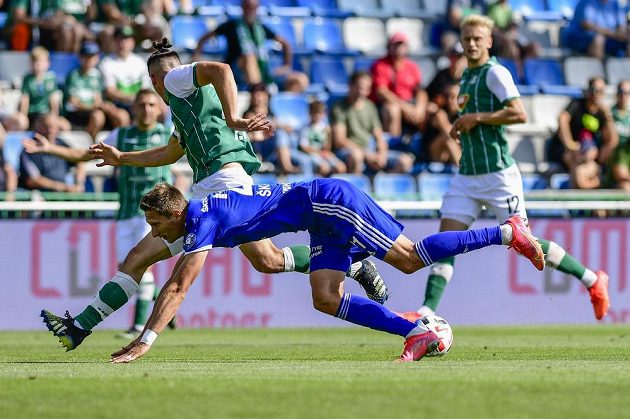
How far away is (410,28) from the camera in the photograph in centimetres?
2128

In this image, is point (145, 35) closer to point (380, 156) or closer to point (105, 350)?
point (380, 156)

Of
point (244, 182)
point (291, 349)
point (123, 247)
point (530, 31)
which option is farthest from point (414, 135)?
point (244, 182)

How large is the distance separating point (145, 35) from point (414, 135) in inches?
157

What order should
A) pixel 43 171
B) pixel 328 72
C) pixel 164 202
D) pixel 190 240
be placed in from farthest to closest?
pixel 328 72, pixel 43 171, pixel 164 202, pixel 190 240

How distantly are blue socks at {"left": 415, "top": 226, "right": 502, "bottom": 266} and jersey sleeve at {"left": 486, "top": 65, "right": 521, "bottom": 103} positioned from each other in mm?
2457

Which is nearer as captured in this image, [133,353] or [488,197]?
[133,353]

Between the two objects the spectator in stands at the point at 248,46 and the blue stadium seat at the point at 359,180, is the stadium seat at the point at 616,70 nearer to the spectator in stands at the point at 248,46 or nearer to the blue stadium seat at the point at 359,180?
the spectator in stands at the point at 248,46

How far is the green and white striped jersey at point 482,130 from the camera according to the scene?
1134cm

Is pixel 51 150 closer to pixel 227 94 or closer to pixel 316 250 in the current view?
pixel 227 94

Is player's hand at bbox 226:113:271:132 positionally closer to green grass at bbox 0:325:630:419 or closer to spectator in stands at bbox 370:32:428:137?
green grass at bbox 0:325:630:419

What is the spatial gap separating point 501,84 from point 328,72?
873cm

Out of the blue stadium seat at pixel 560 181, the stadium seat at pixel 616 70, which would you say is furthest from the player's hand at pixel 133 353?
the stadium seat at pixel 616 70

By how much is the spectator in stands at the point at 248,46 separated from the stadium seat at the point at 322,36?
1769 mm

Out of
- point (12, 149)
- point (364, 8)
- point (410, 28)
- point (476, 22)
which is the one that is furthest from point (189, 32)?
point (476, 22)
